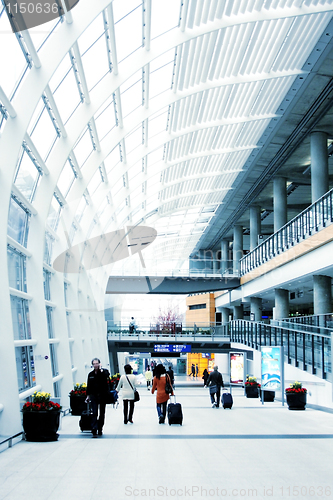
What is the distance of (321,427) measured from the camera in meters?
11.1

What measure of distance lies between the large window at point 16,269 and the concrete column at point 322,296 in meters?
13.5

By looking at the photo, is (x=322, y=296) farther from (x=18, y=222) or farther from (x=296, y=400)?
(x=18, y=222)

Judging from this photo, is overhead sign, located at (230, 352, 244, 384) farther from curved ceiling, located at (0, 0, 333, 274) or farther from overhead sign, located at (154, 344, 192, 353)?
overhead sign, located at (154, 344, 192, 353)

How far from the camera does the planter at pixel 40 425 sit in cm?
887

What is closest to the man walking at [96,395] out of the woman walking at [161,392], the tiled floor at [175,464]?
the tiled floor at [175,464]

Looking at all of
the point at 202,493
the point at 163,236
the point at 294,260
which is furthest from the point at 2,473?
the point at 163,236

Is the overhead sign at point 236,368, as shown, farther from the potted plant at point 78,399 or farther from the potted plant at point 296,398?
the potted plant at point 78,399

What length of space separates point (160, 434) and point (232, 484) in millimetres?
4169

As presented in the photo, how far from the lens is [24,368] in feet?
45.3

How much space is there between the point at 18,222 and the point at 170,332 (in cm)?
3126

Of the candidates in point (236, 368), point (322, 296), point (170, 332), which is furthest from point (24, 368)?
point (170, 332)

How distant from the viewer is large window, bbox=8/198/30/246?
13.1 metres

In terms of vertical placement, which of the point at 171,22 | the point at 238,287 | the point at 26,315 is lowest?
the point at 238,287

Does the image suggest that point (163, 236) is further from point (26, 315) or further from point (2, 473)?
point (2, 473)
